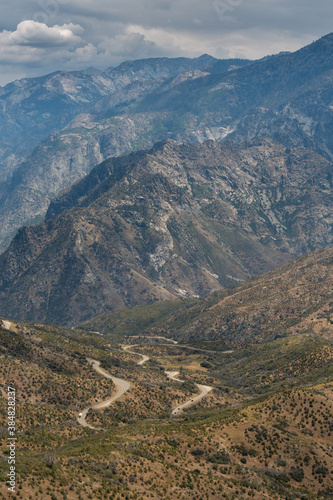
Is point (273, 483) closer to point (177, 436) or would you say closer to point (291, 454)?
point (291, 454)

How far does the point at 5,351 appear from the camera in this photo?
185500 millimetres

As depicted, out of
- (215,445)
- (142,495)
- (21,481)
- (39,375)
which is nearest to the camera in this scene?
(21,481)

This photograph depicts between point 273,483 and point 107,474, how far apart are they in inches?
1344

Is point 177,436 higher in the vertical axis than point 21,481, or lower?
lower

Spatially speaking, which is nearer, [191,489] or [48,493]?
[48,493]

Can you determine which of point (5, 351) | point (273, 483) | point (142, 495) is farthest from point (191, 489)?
point (5, 351)

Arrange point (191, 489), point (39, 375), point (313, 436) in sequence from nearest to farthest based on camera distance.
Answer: point (191, 489) → point (313, 436) → point (39, 375)

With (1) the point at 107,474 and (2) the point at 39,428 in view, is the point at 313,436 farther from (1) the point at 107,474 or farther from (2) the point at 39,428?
(2) the point at 39,428

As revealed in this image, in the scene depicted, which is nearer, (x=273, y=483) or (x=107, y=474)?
(x=107, y=474)

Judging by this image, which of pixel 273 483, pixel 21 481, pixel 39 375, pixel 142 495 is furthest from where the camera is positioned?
pixel 39 375

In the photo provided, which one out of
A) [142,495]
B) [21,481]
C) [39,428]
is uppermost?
[21,481]

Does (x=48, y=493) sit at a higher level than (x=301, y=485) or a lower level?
higher

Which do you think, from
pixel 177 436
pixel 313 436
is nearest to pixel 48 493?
pixel 177 436

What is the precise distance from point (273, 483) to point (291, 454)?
1104 centimetres
